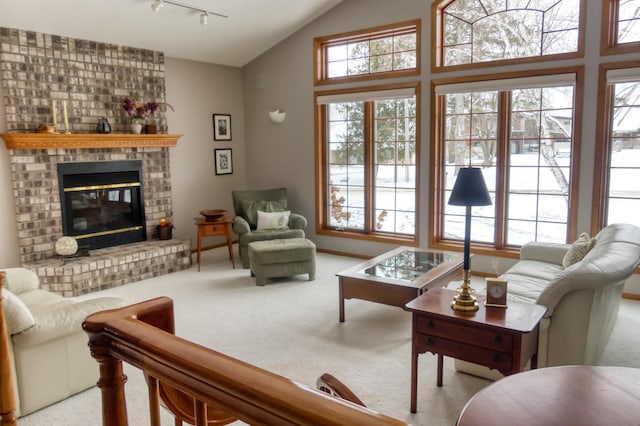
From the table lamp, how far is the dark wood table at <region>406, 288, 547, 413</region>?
0.06 m

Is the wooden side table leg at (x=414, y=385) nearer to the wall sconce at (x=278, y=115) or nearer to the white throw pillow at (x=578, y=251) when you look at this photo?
the white throw pillow at (x=578, y=251)

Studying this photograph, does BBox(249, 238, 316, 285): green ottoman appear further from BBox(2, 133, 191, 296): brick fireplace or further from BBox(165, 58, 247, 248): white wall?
BBox(165, 58, 247, 248): white wall

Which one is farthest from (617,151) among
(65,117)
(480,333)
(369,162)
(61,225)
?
(61,225)

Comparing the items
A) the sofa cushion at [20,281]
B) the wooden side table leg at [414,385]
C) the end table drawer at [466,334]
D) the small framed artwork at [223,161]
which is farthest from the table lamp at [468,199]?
the small framed artwork at [223,161]

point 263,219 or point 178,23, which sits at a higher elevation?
point 178,23

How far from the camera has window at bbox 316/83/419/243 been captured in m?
5.96

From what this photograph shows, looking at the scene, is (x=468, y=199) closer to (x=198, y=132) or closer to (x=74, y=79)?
(x=74, y=79)

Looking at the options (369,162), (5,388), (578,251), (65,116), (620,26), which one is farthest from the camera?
(369,162)

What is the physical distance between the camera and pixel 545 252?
437 centimetres

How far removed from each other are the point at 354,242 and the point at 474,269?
5.42 ft

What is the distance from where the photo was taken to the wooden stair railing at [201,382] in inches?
28.0

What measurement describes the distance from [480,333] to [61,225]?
183 inches

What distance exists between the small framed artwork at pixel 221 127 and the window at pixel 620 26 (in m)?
4.79

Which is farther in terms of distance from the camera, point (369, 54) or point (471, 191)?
point (369, 54)
